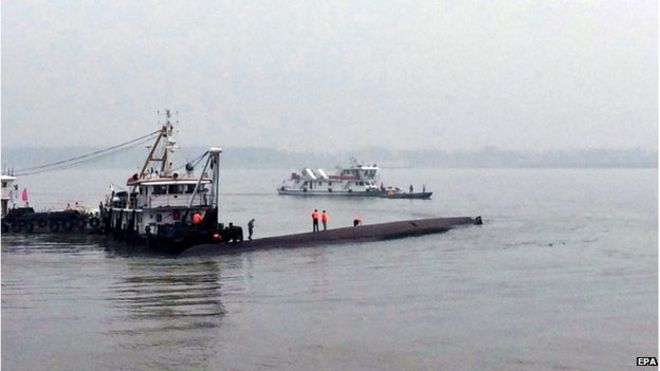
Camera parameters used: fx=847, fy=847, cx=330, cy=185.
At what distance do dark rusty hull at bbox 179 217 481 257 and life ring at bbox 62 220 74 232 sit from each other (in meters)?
17.2

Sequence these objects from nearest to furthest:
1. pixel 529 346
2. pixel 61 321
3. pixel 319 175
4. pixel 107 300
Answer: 1. pixel 529 346
2. pixel 61 321
3. pixel 107 300
4. pixel 319 175

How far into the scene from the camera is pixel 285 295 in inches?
1044

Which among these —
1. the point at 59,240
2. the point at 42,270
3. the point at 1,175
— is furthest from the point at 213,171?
the point at 1,175

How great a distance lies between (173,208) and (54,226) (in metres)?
14.3

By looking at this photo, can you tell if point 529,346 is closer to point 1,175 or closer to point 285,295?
point 285,295

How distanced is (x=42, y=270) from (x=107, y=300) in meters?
8.71

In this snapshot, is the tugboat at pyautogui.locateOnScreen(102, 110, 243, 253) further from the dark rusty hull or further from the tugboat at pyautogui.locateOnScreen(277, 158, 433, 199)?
the tugboat at pyautogui.locateOnScreen(277, 158, 433, 199)

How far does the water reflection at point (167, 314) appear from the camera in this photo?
18.8m

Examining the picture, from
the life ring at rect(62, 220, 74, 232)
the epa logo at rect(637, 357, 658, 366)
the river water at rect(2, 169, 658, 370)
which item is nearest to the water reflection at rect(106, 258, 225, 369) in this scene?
the river water at rect(2, 169, 658, 370)

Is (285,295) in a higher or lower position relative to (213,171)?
lower

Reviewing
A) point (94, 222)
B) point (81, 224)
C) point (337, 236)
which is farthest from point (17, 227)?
point (337, 236)

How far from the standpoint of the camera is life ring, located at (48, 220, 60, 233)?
2020 inches

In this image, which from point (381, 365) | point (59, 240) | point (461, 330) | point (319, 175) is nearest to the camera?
point (381, 365)

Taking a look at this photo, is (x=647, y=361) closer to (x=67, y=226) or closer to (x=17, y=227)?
(x=67, y=226)
